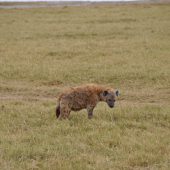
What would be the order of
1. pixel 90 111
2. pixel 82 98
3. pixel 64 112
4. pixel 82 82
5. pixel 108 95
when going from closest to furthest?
pixel 64 112 → pixel 82 98 → pixel 90 111 → pixel 108 95 → pixel 82 82

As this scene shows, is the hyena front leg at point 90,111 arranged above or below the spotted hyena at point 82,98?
below

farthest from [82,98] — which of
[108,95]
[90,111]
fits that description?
[108,95]

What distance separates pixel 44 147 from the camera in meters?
7.33

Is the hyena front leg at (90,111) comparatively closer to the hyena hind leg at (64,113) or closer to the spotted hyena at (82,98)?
the spotted hyena at (82,98)

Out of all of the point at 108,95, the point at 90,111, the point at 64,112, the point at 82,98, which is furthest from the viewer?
the point at 108,95

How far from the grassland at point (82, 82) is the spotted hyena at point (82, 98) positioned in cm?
20

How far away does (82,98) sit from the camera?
8.83 metres

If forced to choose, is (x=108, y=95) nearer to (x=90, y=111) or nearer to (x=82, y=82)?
(x=90, y=111)

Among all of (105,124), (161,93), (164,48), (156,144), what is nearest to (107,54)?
(164,48)

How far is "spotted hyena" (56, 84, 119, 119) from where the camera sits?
8.63 m

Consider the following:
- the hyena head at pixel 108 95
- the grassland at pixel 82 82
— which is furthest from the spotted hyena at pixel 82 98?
the grassland at pixel 82 82

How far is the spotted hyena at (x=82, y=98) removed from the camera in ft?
28.3

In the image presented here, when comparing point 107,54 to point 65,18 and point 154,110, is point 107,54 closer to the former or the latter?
point 154,110

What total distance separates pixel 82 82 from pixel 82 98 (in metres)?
4.17
